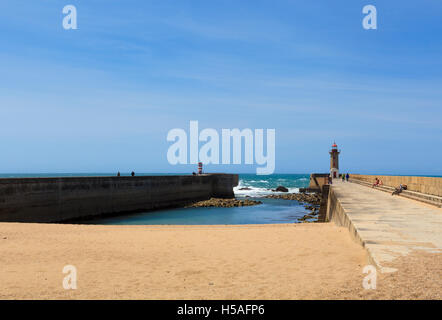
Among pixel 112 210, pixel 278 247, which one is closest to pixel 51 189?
pixel 112 210

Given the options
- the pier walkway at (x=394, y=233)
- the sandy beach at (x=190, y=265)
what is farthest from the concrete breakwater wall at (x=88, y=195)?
the pier walkway at (x=394, y=233)

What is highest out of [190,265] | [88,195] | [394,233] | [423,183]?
[423,183]

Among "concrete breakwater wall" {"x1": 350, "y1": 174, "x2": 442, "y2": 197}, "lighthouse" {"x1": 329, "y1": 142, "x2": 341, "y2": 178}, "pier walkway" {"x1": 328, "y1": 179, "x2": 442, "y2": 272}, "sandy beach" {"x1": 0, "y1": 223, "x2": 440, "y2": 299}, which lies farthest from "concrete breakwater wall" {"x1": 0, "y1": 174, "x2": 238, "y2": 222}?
"lighthouse" {"x1": 329, "y1": 142, "x2": 341, "y2": 178}

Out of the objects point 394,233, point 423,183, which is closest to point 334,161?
point 423,183

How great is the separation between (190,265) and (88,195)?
2200cm

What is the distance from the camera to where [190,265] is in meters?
7.20

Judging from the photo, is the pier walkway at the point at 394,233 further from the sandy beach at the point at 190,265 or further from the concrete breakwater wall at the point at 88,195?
the concrete breakwater wall at the point at 88,195

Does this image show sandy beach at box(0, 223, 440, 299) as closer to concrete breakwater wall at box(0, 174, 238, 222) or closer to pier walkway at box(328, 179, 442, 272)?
pier walkway at box(328, 179, 442, 272)

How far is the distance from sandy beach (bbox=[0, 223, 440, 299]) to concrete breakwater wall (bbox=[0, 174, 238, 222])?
11.1 metres

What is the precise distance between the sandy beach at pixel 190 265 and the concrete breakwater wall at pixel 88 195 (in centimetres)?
1106

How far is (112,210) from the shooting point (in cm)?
2975

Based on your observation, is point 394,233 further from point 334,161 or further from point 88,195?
point 334,161

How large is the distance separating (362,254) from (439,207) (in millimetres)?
8765
